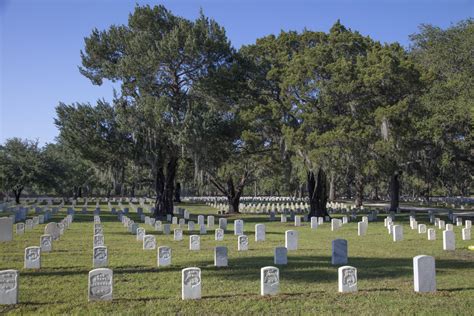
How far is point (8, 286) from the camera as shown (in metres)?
7.81

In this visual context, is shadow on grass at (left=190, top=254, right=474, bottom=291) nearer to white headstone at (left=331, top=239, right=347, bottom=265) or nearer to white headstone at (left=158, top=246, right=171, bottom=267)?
white headstone at (left=331, top=239, right=347, bottom=265)

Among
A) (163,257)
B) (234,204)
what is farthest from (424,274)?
(234,204)

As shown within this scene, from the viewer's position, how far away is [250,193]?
99375mm

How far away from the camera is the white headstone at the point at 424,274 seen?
8.72m

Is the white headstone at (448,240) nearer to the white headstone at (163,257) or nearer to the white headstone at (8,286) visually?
the white headstone at (163,257)

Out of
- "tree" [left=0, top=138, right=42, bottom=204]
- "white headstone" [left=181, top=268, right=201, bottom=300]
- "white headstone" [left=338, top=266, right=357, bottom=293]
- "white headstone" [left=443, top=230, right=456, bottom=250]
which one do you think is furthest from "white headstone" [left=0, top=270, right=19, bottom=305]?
"tree" [left=0, top=138, right=42, bottom=204]

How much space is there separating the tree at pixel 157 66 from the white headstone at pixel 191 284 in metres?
16.5

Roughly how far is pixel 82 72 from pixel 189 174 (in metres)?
Answer: 16.7

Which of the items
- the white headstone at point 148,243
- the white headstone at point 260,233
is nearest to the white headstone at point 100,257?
the white headstone at point 148,243

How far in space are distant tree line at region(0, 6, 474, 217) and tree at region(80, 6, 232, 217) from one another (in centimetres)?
7

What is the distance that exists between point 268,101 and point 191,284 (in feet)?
67.7

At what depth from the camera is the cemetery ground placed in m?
7.71

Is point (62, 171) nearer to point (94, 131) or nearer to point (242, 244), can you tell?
point (94, 131)

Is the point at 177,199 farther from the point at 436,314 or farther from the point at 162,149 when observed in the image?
the point at 436,314
